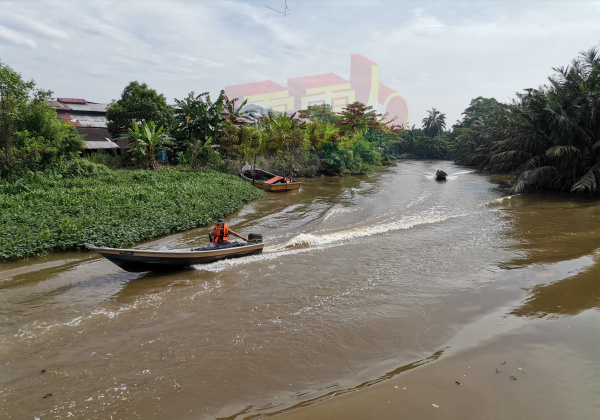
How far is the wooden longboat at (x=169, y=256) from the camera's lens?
301 inches

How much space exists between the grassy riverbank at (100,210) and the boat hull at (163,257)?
242 centimetres

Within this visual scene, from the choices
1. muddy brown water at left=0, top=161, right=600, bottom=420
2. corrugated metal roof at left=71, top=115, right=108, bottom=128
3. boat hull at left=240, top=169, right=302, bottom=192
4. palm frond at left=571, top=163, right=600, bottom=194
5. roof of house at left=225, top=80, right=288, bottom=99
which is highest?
roof of house at left=225, top=80, right=288, bottom=99

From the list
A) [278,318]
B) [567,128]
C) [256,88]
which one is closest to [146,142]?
[278,318]

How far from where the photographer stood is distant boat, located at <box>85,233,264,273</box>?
7.66 metres

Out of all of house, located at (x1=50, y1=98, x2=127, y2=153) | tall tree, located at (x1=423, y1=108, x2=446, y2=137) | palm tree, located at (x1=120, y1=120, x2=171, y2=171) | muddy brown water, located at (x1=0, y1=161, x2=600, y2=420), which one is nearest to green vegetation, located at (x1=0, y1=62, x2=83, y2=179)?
palm tree, located at (x1=120, y1=120, x2=171, y2=171)

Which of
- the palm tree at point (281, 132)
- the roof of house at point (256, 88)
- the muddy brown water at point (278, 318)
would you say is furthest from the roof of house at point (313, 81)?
the muddy brown water at point (278, 318)

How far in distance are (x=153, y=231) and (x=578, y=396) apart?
35.4 ft

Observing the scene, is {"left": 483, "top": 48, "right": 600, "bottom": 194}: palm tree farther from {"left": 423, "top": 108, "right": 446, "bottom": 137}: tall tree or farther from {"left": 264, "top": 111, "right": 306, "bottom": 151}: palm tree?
{"left": 423, "top": 108, "right": 446, "bottom": 137}: tall tree

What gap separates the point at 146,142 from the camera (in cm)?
2069

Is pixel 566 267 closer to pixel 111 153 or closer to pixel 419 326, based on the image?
pixel 419 326

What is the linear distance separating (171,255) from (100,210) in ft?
15.9

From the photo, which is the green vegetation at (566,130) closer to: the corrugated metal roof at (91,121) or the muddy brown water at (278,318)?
the muddy brown water at (278,318)

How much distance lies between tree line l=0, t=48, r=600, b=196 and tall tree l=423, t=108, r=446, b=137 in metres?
29.3

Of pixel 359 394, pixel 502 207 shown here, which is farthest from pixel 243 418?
pixel 502 207
